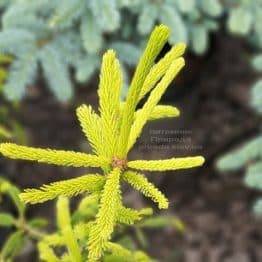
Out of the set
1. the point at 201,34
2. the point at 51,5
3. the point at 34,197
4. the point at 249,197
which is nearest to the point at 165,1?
the point at 201,34

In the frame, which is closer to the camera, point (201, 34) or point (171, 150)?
point (201, 34)

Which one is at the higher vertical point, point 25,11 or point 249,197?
point 25,11

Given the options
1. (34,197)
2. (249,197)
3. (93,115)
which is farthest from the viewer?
(249,197)

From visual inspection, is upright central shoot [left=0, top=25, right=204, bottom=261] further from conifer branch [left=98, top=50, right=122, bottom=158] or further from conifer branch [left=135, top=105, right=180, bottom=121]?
conifer branch [left=135, top=105, right=180, bottom=121]

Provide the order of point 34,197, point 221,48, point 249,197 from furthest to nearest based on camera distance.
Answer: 1. point 221,48
2. point 249,197
3. point 34,197

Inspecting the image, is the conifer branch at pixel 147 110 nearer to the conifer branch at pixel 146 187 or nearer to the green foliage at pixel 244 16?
the conifer branch at pixel 146 187

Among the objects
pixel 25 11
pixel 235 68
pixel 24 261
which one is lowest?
pixel 24 261

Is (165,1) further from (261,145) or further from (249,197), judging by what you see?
(249,197)

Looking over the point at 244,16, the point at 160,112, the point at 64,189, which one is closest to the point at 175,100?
the point at 244,16
